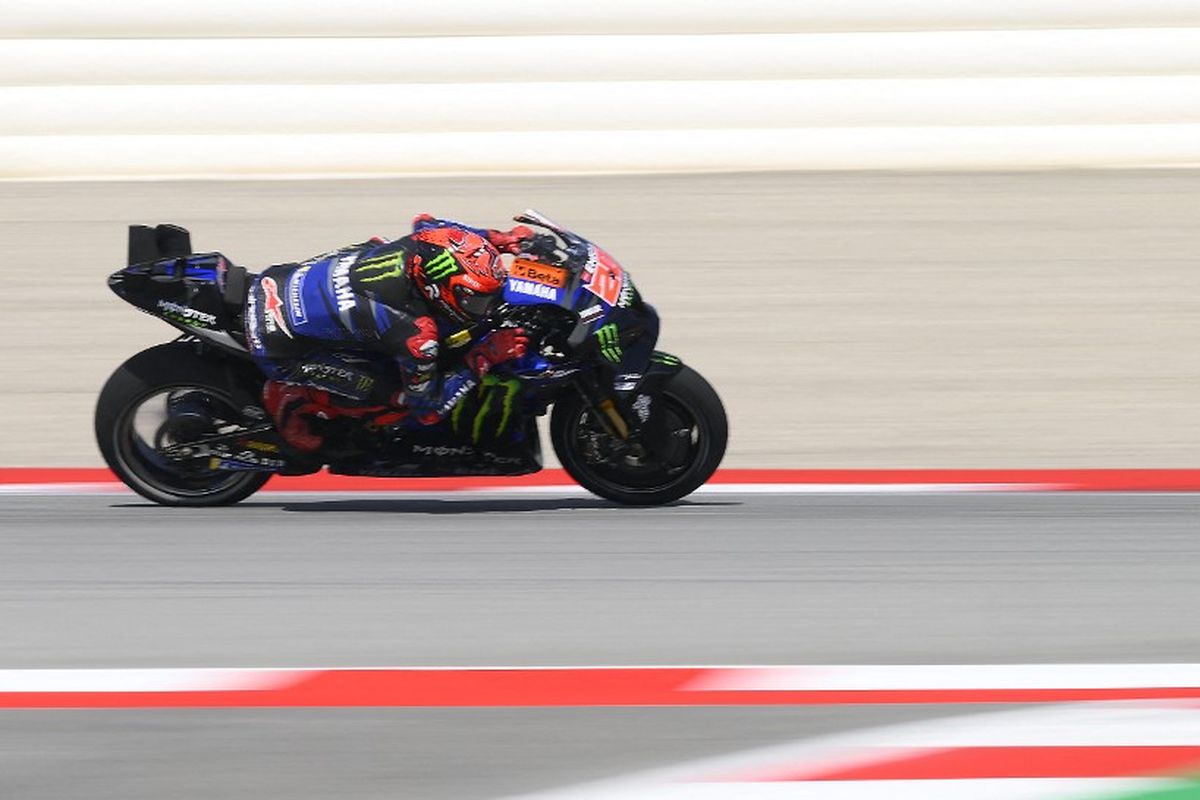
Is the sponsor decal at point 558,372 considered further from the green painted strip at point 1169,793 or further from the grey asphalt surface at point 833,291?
the green painted strip at point 1169,793

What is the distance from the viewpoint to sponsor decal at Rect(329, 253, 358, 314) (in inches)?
319

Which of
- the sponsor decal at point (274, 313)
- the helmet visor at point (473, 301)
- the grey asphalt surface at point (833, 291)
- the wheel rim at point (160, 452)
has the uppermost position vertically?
the grey asphalt surface at point (833, 291)

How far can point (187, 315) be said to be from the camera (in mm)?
8258

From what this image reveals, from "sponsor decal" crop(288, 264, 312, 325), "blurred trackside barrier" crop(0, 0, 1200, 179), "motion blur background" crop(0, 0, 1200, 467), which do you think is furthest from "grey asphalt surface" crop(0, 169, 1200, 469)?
"sponsor decal" crop(288, 264, 312, 325)

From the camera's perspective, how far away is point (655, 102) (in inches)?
568

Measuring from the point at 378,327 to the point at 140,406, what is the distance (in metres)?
1.07

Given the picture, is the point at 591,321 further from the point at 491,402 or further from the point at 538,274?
the point at 491,402

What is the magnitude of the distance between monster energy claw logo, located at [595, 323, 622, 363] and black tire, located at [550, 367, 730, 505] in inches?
10.6

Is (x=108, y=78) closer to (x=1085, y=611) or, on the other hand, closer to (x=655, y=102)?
(x=655, y=102)

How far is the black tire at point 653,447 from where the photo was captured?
8242 millimetres

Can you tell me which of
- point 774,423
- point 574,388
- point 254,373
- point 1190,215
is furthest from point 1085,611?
point 1190,215

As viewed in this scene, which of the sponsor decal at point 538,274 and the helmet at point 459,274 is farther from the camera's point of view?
the sponsor decal at point 538,274

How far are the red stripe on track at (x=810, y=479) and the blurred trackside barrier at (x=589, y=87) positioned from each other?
5.40m

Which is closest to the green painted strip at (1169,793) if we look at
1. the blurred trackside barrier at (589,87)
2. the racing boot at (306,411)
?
the racing boot at (306,411)
